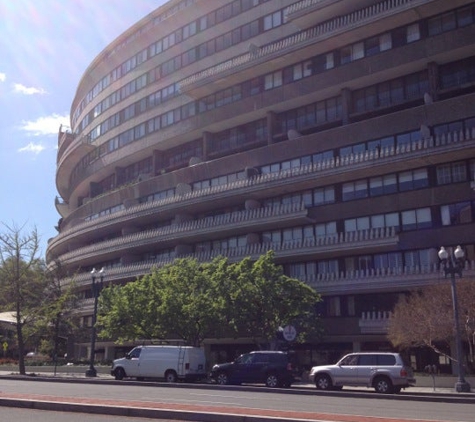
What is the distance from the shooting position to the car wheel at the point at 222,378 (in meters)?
29.1

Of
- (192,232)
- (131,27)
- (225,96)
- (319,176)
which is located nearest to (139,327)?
(192,232)

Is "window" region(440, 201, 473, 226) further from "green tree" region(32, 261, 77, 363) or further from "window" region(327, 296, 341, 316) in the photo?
"green tree" region(32, 261, 77, 363)

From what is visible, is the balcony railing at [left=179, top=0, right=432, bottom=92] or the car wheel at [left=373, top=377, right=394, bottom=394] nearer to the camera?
the car wheel at [left=373, top=377, right=394, bottom=394]

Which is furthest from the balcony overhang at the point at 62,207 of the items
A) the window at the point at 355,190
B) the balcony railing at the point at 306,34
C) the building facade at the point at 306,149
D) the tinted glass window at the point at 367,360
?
the tinted glass window at the point at 367,360

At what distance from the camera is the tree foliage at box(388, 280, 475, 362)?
100ft

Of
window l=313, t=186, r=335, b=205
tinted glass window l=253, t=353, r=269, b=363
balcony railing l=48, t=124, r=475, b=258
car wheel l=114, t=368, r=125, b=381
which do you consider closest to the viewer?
tinted glass window l=253, t=353, r=269, b=363

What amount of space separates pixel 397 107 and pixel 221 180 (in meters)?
15.7

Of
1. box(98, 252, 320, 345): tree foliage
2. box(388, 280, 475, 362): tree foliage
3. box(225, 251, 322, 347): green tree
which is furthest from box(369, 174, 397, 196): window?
box(388, 280, 475, 362): tree foliage

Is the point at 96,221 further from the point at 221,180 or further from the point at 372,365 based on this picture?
the point at 372,365

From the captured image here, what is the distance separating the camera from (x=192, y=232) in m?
50.3

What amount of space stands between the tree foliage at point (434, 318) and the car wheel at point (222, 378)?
9689 mm

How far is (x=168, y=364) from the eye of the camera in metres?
30.9

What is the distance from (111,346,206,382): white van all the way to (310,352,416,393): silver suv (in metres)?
6.91

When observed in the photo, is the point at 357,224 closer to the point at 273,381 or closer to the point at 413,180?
the point at 413,180
